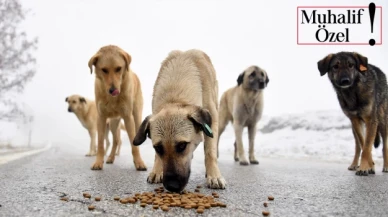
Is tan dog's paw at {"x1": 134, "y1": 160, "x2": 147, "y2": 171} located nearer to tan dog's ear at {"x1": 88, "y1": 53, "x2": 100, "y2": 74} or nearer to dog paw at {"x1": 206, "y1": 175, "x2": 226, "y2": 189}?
tan dog's ear at {"x1": 88, "y1": 53, "x2": 100, "y2": 74}

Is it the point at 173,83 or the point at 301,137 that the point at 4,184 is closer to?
the point at 173,83

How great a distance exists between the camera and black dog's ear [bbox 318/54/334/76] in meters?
6.77

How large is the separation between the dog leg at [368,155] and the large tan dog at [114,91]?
12.2 ft

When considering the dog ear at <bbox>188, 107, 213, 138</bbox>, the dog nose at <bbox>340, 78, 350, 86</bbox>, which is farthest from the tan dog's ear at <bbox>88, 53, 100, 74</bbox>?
the dog nose at <bbox>340, 78, 350, 86</bbox>

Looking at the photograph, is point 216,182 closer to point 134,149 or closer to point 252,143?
point 134,149

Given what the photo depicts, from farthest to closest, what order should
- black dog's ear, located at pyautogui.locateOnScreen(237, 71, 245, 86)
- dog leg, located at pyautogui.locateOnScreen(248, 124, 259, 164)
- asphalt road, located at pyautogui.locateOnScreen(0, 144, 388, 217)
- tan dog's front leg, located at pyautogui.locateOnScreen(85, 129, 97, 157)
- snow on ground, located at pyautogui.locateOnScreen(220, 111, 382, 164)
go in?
snow on ground, located at pyautogui.locateOnScreen(220, 111, 382, 164) → tan dog's front leg, located at pyautogui.locateOnScreen(85, 129, 97, 157) → black dog's ear, located at pyautogui.locateOnScreen(237, 71, 245, 86) → dog leg, located at pyautogui.locateOnScreen(248, 124, 259, 164) → asphalt road, located at pyautogui.locateOnScreen(0, 144, 388, 217)

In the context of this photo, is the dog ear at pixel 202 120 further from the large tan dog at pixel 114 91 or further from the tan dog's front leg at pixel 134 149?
the tan dog's front leg at pixel 134 149

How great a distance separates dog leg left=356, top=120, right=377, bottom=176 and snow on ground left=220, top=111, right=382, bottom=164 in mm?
3877

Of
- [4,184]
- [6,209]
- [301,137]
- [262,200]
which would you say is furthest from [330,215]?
[301,137]

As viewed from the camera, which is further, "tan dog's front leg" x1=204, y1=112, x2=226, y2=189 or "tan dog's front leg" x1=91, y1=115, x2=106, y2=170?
"tan dog's front leg" x1=91, y1=115, x2=106, y2=170

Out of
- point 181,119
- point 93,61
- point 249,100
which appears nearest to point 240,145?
point 249,100

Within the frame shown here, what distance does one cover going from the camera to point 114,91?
19.5ft

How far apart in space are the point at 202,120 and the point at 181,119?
0.23m

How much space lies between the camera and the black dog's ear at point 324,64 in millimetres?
6773
